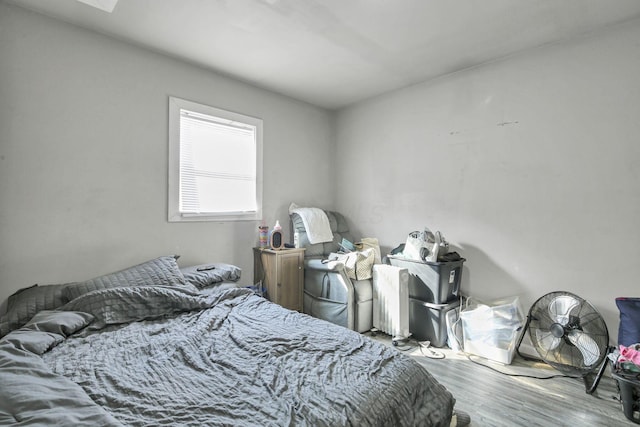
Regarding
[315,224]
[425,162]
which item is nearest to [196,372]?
[315,224]

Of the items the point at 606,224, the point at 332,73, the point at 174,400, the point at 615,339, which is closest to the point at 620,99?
the point at 606,224

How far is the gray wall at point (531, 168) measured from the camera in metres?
2.28

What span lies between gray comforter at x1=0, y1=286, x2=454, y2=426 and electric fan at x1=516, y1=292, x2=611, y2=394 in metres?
1.39

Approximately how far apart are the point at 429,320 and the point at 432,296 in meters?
0.23

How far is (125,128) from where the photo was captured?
2510 millimetres

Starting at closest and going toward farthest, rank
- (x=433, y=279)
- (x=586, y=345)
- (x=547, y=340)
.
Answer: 1. (x=586, y=345)
2. (x=547, y=340)
3. (x=433, y=279)

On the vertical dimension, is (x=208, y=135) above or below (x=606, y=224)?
above

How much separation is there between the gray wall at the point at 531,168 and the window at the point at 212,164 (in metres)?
1.60

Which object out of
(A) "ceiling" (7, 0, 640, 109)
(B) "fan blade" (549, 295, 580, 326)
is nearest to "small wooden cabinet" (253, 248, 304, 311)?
(A) "ceiling" (7, 0, 640, 109)

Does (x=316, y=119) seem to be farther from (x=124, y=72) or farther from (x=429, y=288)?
(x=429, y=288)

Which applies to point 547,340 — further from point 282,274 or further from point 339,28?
point 339,28

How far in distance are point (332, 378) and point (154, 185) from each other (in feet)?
7.44

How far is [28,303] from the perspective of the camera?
6.18 ft

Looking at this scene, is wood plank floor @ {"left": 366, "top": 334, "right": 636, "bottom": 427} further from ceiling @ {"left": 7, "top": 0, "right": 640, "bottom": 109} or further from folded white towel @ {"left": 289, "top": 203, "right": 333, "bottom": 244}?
ceiling @ {"left": 7, "top": 0, "right": 640, "bottom": 109}
